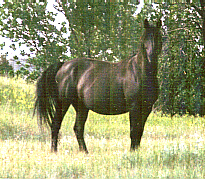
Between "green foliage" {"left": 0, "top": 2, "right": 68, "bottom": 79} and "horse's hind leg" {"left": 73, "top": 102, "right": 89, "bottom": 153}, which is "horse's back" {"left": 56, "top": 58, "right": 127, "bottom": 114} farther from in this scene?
"green foliage" {"left": 0, "top": 2, "right": 68, "bottom": 79}

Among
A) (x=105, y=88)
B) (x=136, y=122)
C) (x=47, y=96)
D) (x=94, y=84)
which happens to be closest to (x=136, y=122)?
(x=136, y=122)

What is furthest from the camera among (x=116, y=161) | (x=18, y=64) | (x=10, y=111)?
(x=18, y=64)

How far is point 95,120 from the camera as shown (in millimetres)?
9102

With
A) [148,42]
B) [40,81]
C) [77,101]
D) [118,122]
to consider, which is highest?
[148,42]

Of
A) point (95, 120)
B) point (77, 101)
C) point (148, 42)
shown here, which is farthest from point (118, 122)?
point (148, 42)

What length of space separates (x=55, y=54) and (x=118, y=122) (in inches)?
171

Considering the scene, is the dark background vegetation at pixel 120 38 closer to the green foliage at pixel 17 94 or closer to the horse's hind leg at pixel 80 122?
the green foliage at pixel 17 94

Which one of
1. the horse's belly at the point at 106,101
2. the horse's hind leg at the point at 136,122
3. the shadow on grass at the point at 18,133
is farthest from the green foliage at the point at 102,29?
the horse's hind leg at the point at 136,122

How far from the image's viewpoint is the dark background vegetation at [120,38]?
9375 millimetres

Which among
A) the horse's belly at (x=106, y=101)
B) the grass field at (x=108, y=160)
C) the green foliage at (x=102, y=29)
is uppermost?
the green foliage at (x=102, y=29)

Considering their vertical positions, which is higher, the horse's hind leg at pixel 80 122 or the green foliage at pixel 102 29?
the green foliage at pixel 102 29

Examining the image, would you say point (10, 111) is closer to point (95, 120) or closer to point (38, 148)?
point (95, 120)

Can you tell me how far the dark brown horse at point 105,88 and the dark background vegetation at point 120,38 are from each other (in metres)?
4.07

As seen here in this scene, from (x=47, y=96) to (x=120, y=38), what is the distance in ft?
25.1
